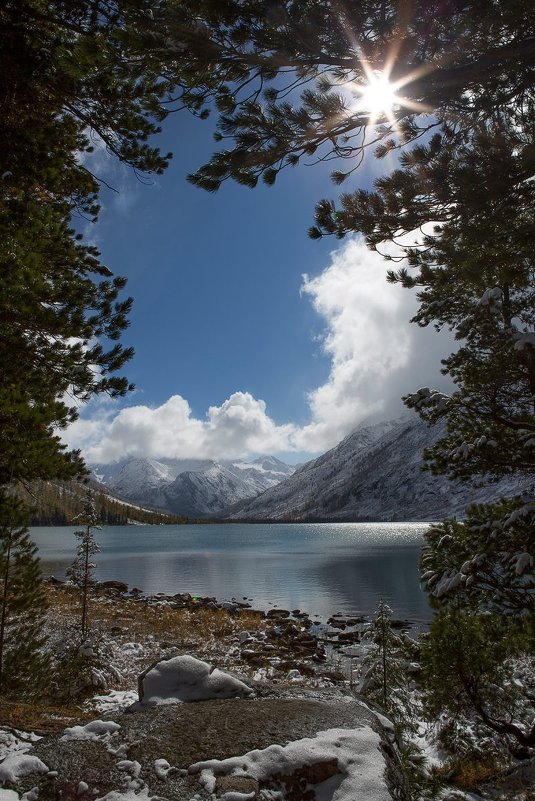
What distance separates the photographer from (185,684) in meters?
6.04

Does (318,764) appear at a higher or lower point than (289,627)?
higher

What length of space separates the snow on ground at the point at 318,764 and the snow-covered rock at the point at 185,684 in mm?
1836

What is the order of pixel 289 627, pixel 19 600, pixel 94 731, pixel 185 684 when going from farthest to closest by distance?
pixel 289 627 → pixel 19 600 → pixel 185 684 → pixel 94 731

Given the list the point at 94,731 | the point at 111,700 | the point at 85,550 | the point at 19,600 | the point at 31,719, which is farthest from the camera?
the point at 85,550

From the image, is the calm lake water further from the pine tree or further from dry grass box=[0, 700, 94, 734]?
dry grass box=[0, 700, 94, 734]

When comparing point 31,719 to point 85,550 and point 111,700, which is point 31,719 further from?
point 85,550

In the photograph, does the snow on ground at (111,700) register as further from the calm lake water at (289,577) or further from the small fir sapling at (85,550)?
the calm lake water at (289,577)

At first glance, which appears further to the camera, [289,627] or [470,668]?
[289,627]

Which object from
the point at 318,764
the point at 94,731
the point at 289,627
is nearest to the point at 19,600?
the point at 94,731

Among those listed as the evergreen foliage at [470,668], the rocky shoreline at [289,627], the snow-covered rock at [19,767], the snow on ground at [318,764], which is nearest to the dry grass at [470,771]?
the evergreen foliage at [470,668]

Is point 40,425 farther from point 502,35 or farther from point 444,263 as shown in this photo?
point 502,35

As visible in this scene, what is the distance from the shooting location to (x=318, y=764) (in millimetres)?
4105

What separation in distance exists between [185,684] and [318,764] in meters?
2.52

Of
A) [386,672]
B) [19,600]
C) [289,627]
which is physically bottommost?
[289,627]
